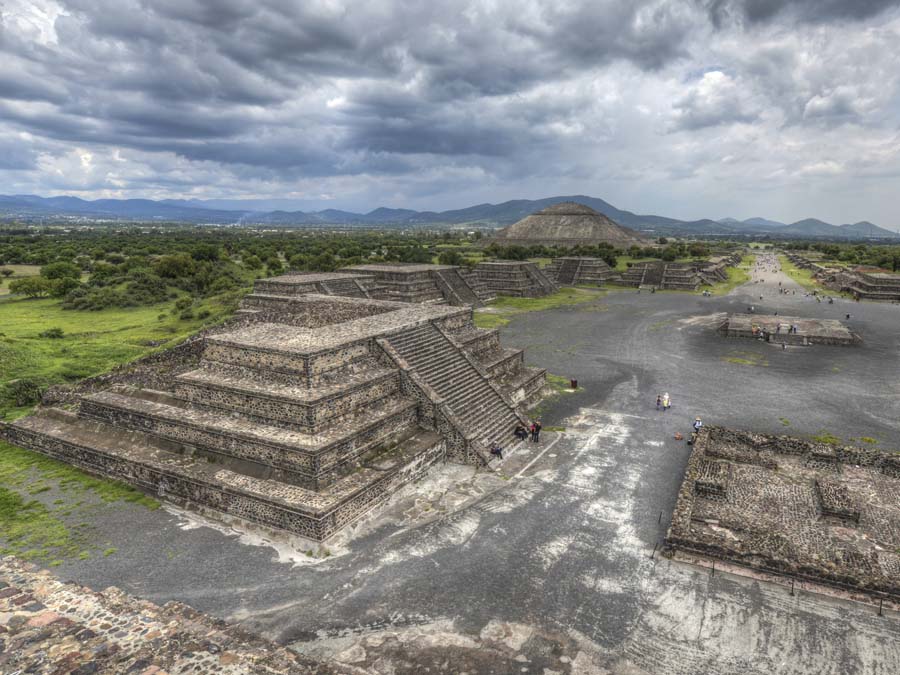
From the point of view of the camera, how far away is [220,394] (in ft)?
44.6

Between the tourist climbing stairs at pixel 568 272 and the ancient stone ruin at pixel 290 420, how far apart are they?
48.3 metres

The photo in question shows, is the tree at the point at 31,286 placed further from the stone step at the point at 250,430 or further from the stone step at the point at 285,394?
the stone step at the point at 285,394

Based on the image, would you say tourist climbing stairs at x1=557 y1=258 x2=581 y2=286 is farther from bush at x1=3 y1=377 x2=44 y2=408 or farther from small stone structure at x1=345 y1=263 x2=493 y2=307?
bush at x1=3 y1=377 x2=44 y2=408

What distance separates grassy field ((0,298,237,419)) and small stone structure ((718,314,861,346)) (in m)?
34.2

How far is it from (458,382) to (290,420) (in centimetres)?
610

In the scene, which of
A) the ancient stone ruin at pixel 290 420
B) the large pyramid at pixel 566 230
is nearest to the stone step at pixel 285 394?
the ancient stone ruin at pixel 290 420

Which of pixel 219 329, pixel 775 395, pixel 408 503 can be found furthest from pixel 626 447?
pixel 219 329

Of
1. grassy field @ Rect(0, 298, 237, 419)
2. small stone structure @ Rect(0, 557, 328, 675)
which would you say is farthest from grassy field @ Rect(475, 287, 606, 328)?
small stone structure @ Rect(0, 557, 328, 675)

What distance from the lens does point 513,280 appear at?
51.6 m

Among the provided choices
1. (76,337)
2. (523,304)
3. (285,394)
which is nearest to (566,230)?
(523,304)

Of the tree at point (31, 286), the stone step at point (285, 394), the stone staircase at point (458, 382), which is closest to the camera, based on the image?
the stone step at point (285, 394)

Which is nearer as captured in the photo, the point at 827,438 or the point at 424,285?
the point at 827,438

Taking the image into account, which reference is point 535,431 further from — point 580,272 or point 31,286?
point 580,272

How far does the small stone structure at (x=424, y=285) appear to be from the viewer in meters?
38.6
